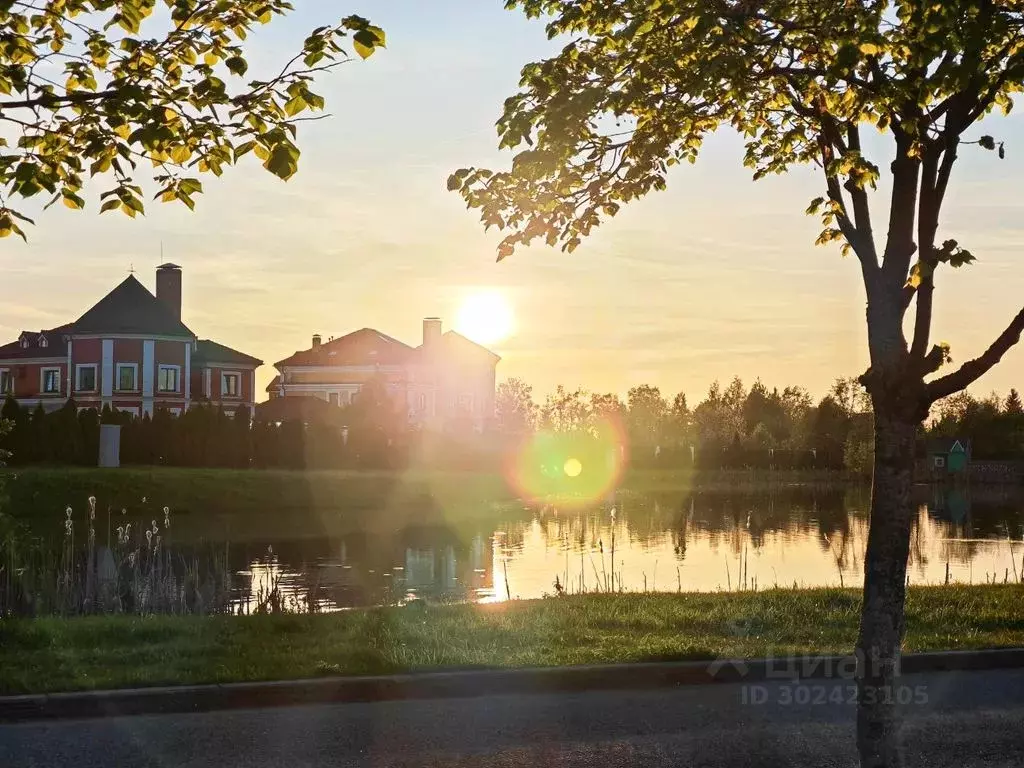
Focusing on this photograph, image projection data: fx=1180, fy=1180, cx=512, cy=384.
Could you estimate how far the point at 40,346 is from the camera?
253ft

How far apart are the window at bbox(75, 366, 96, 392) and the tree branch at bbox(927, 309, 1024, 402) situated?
236 feet

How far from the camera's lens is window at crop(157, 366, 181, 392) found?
74.4 m

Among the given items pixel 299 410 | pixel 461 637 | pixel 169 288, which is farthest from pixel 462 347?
pixel 461 637

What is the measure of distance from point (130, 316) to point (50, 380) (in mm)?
7531

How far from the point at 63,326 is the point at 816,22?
77.5 m

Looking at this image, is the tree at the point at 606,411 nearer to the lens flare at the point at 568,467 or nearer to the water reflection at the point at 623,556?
the lens flare at the point at 568,467

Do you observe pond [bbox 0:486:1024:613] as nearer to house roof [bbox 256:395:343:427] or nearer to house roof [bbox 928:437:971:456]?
house roof [bbox 256:395:343:427]

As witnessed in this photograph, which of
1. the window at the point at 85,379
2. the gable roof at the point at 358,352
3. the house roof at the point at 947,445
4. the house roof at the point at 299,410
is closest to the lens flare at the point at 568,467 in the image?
the house roof at the point at 299,410

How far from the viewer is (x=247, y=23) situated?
819 cm

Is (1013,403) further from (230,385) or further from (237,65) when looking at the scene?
(237,65)

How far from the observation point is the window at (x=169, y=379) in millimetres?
74438

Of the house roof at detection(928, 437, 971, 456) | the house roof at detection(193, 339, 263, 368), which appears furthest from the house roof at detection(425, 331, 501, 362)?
the house roof at detection(928, 437, 971, 456)

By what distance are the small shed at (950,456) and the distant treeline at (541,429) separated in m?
1.73

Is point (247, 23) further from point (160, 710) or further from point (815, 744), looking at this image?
point (815, 744)
